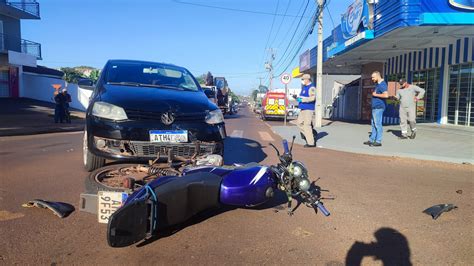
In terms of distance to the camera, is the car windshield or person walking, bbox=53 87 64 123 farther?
person walking, bbox=53 87 64 123

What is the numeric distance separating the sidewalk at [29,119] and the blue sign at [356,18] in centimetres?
1135

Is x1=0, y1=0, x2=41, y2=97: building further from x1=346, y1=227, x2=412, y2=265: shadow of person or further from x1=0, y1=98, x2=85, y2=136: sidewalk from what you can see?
x1=346, y1=227, x2=412, y2=265: shadow of person

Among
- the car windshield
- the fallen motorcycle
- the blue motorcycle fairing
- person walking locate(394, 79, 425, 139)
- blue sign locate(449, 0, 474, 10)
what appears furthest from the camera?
blue sign locate(449, 0, 474, 10)

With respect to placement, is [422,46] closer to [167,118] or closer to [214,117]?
[214,117]

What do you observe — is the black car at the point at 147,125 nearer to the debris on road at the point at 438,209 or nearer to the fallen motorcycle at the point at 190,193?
the fallen motorcycle at the point at 190,193

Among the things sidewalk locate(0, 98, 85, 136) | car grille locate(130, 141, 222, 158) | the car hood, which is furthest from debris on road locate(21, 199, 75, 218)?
sidewalk locate(0, 98, 85, 136)

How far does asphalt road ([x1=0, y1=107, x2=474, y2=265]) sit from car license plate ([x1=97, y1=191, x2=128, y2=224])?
0.63 feet

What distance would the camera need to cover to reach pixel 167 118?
4.96 m

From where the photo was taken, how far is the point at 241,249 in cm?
340

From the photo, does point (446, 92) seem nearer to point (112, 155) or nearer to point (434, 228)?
point (434, 228)

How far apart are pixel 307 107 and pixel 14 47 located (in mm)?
26958

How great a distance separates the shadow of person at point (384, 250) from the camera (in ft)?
10.6

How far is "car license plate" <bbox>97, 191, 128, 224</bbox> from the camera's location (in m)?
3.59

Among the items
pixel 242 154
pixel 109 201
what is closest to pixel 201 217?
pixel 109 201
